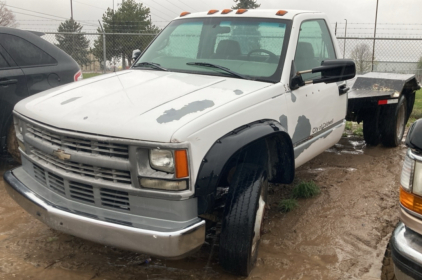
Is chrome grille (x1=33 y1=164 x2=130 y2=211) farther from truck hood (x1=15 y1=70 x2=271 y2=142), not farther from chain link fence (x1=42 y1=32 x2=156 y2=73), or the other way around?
chain link fence (x1=42 y1=32 x2=156 y2=73)

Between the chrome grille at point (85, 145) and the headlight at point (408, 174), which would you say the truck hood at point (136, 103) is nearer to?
the chrome grille at point (85, 145)

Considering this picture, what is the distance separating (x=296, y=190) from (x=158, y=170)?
2.41m

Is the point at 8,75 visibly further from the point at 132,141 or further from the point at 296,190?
the point at 296,190

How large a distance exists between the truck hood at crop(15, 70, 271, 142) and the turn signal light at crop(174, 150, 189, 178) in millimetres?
107

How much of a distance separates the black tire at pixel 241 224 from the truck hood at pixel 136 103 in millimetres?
575

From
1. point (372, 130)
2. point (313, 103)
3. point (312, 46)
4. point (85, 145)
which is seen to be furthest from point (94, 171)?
point (372, 130)

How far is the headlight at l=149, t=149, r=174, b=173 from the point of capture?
8.57 ft

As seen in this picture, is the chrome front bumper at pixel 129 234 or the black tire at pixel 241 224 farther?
the black tire at pixel 241 224

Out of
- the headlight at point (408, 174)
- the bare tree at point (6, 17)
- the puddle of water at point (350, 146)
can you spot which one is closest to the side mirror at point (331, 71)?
the headlight at point (408, 174)

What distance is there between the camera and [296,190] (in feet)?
15.4

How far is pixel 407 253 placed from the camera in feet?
7.20

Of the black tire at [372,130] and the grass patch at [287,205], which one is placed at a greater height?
the black tire at [372,130]

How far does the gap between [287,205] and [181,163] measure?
201 centimetres

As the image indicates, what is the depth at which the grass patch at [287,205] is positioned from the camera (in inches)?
169
